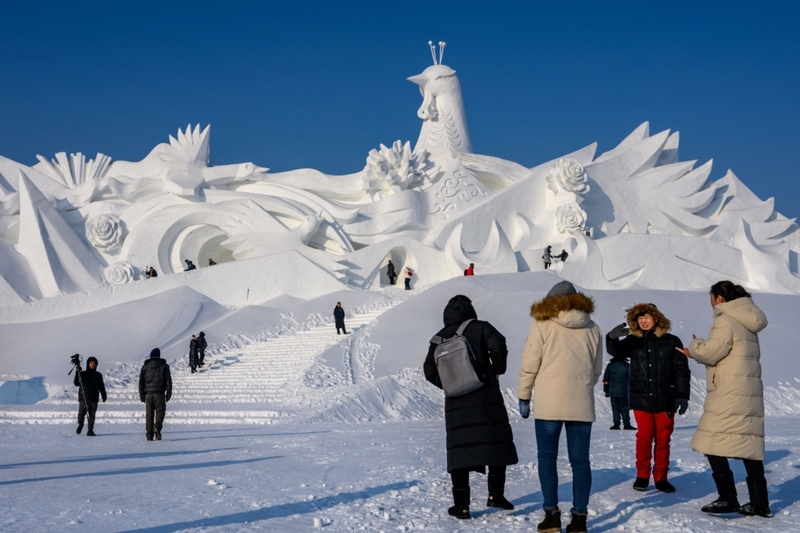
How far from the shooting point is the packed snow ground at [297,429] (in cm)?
426

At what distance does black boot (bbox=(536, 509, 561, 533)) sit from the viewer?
3848 mm

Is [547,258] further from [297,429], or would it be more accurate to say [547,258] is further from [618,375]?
[297,429]

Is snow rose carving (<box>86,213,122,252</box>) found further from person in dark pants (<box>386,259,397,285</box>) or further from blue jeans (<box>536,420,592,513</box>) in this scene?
blue jeans (<box>536,420,592,513</box>)

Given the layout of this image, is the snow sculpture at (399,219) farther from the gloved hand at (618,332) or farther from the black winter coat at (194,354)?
the gloved hand at (618,332)

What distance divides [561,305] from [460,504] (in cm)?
109

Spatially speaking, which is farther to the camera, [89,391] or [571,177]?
[571,177]

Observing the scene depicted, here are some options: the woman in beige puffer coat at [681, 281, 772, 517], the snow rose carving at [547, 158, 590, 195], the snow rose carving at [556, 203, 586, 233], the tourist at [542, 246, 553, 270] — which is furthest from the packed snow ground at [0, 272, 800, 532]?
the snow rose carving at [547, 158, 590, 195]

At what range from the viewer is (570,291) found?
4.20 metres

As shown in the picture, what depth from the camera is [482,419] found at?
168 inches

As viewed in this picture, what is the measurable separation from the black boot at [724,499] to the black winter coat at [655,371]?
577 mm

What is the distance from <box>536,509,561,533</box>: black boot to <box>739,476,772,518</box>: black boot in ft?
3.27

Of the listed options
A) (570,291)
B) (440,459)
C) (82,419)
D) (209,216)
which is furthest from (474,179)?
(570,291)

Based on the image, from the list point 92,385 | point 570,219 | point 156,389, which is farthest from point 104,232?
point 156,389

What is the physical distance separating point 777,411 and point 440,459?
7460 mm
